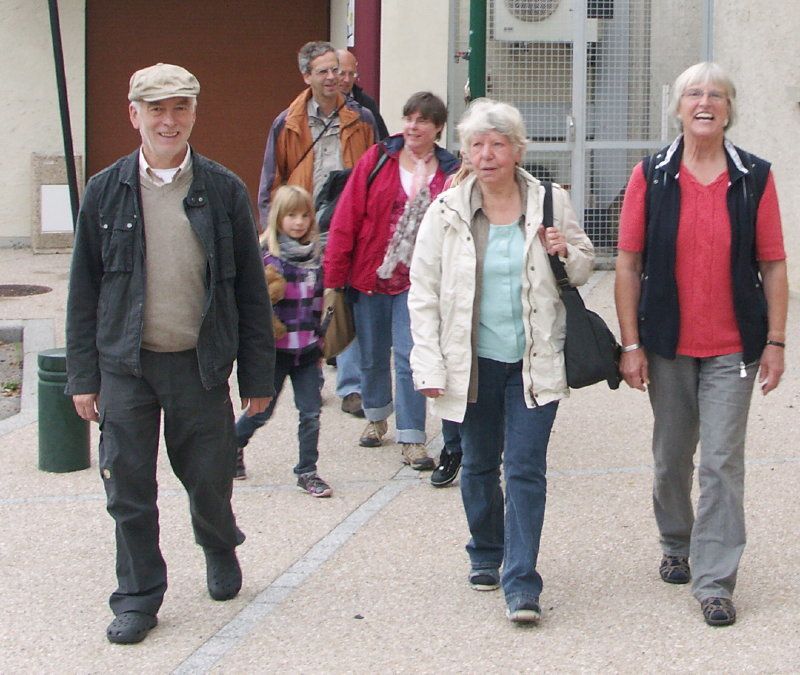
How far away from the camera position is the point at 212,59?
47.5ft

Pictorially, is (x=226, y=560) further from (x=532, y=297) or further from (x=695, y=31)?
(x=695, y=31)

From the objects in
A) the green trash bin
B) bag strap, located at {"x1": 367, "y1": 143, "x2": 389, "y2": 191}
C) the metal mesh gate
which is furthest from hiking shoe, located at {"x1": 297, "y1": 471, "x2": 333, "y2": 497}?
the metal mesh gate

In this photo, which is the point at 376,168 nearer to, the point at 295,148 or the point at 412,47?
the point at 295,148

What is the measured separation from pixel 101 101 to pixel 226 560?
1020 centimetres

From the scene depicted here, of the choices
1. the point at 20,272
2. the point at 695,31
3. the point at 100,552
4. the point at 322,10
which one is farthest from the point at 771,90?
the point at 100,552

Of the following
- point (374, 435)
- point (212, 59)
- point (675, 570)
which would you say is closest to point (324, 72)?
point (374, 435)

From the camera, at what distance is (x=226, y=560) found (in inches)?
195

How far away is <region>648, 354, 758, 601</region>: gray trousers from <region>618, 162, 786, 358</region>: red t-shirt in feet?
0.25

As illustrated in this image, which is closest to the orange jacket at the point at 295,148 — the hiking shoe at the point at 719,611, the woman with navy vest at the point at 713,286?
the woman with navy vest at the point at 713,286

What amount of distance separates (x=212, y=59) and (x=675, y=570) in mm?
10538

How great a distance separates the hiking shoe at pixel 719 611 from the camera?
4594 mm

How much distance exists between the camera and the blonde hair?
616 centimetres

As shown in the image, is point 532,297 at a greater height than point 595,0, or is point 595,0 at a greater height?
point 595,0

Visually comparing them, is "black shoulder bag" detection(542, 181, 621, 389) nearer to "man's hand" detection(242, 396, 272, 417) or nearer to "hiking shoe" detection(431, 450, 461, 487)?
"man's hand" detection(242, 396, 272, 417)
